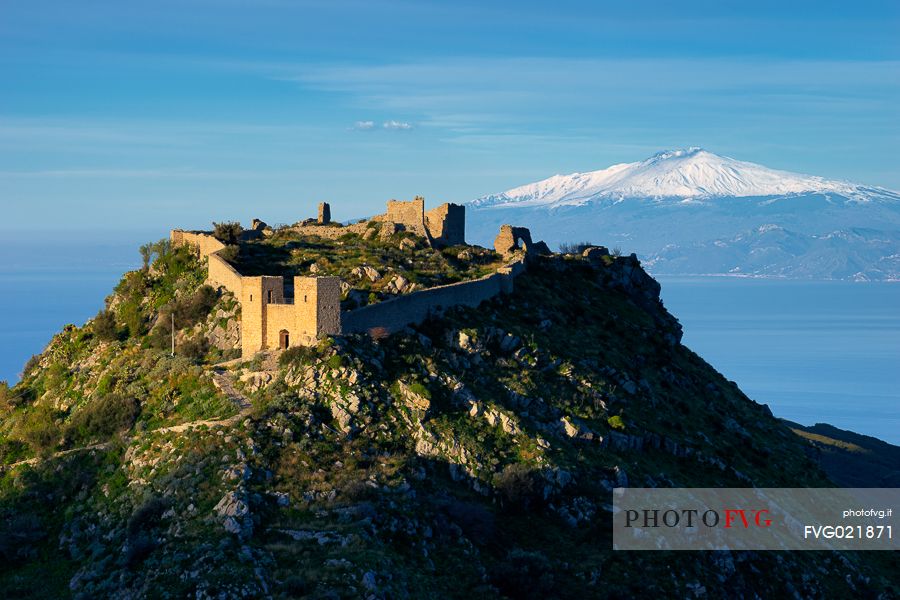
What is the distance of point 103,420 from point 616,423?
60.5ft

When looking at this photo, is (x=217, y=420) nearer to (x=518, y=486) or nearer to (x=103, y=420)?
(x=103, y=420)

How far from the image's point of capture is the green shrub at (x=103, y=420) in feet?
128

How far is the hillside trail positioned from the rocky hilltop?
127mm

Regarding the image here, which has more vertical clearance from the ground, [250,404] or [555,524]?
[250,404]

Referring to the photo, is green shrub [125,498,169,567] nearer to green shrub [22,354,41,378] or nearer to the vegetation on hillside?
the vegetation on hillside

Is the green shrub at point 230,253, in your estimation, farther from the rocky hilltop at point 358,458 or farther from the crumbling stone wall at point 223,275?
the rocky hilltop at point 358,458

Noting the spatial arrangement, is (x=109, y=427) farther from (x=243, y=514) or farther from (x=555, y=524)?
(x=555, y=524)

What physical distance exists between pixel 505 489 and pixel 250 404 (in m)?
8.61

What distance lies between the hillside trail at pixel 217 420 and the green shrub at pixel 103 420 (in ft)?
2.08

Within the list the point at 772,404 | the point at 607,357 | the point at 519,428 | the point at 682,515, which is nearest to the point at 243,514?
the point at 519,428

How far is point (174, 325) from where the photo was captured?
46781 millimetres

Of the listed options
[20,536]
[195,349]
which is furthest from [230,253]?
[20,536]

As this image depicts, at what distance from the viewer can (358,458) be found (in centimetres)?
3525

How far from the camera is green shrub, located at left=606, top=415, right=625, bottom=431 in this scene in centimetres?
4366
